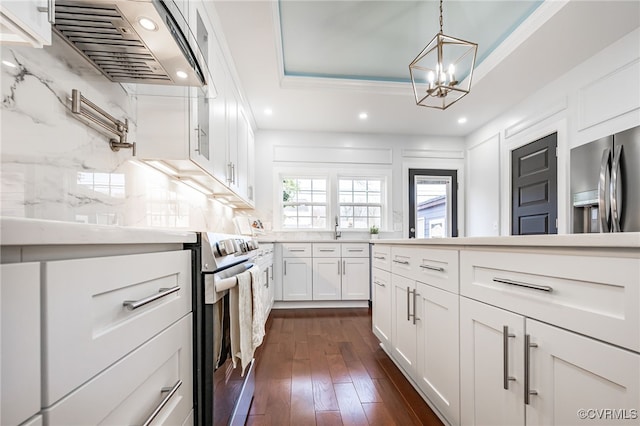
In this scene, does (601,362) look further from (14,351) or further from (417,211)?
(417,211)

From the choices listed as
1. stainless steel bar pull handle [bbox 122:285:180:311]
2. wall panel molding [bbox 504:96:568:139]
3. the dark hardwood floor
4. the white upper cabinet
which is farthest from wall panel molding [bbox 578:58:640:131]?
the white upper cabinet

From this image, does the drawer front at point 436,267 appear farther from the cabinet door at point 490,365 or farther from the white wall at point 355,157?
the white wall at point 355,157

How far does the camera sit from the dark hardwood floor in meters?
1.37

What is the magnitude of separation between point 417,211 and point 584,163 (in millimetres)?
2172

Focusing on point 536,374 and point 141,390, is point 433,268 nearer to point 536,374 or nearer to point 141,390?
point 536,374

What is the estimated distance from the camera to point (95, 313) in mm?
485

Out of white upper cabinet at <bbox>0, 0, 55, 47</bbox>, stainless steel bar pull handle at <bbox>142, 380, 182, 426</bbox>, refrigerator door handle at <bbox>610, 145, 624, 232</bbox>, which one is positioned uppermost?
white upper cabinet at <bbox>0, 0, 55, 47</bbox>

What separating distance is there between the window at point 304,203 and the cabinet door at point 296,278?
2.59ft

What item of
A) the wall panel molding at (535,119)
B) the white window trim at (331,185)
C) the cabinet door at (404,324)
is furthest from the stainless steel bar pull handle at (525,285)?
the white window trim at (331,185)

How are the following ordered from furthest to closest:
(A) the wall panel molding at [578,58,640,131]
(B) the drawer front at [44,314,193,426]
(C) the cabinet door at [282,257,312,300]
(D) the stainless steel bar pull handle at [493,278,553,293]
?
(C) the cabinet door at [282,257,312,300], (A) the wall panel molding at [578,58,640,131], (D) the stainless steel bar pull handle at [493,278,553,293], (B) the drawer front at [44,314,193,426]

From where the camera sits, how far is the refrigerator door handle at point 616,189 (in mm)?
2100

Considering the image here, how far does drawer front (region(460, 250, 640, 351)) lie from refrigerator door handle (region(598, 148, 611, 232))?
2.09m

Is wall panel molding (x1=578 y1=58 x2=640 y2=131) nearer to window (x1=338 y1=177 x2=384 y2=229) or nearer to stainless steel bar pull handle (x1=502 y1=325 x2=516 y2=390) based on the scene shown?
window (x1=338 y1=177 x2=384 y2=229)

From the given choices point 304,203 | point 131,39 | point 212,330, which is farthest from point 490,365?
point 304,203
